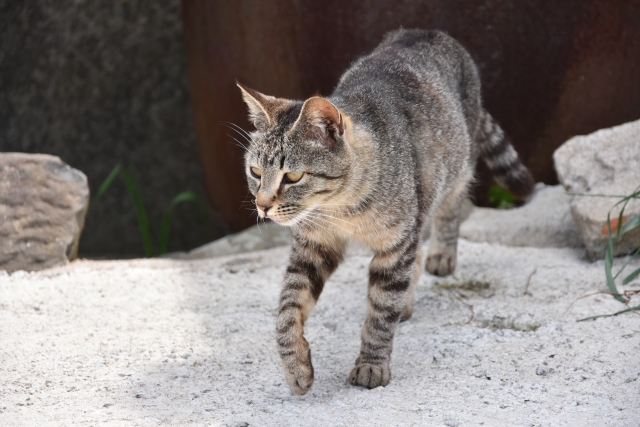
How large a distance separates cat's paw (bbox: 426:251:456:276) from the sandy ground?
0.05 metres

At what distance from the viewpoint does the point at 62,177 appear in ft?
13.2

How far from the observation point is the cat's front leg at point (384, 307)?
2.88 metres

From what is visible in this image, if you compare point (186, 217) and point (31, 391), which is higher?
point (31, 391)

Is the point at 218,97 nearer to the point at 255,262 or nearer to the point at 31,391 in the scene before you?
the point at 255,262

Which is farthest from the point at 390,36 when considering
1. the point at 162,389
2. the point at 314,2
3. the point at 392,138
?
the point at 162,389

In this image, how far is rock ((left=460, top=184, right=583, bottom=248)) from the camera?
172 inches

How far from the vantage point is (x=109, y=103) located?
660 centimetres

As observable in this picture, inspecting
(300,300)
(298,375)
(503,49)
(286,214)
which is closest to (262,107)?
(286,214)

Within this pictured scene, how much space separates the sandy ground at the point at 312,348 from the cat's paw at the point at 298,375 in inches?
2.2

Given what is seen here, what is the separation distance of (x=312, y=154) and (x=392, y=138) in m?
0.45

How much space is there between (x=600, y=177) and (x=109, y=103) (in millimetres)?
4556

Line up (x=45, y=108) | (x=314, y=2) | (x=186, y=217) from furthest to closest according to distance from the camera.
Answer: (x=186, y=217) → (x=45, y=108) → (x=314, y=2)

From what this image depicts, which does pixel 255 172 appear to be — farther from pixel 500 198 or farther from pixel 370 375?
pixel 500 198

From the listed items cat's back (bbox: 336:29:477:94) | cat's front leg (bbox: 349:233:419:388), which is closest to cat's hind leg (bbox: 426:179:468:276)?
cat's back (bbox: 336:29:477:94)
